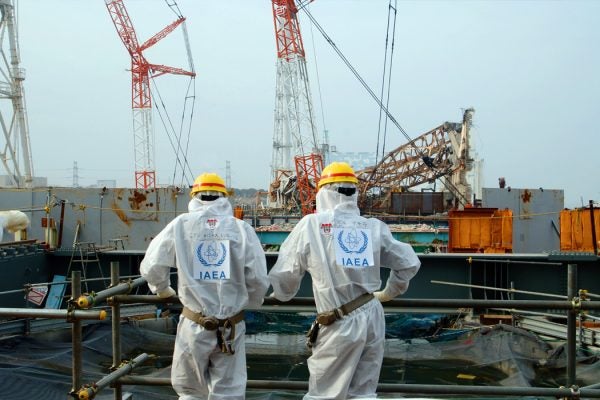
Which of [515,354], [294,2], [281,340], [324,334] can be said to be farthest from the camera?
[294,2]

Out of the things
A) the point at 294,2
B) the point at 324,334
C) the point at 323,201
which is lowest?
the point at 324,334

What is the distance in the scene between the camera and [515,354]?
7.06 metres

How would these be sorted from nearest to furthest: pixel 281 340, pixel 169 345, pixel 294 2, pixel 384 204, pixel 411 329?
pixel 169 345, pixel 281 340, pixel 411 329, pixel 384 204, pixel 294 2

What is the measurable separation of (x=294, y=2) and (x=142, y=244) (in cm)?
2318

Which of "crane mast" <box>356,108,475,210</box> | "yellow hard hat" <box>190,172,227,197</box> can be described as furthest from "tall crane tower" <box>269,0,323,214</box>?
"yellow hard hat" <box>190,172,227,197</box>

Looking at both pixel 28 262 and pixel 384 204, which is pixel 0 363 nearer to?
pixel 28 262

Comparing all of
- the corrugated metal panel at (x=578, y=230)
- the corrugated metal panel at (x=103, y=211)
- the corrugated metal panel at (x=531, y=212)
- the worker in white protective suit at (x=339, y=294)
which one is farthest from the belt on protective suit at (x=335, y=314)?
the corrugated metal panel at (x=531, y=212)

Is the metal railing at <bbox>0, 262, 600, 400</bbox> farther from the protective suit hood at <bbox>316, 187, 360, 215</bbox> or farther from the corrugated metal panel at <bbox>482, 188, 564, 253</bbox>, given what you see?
the corrugated metal panel at <bbox>482, 188, 564, 253</bbox>

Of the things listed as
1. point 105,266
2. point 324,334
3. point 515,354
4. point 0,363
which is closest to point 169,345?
point 0,363

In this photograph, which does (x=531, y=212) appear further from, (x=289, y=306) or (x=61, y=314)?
(x=61, y=314)

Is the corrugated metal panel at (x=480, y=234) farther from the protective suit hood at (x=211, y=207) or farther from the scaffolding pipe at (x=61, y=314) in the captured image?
the scaffolding pipe at (x=61, y=314)

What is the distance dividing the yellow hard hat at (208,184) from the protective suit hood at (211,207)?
66 millimetres

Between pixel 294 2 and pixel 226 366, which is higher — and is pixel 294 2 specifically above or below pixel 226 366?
above

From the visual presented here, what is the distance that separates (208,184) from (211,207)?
17 cm
